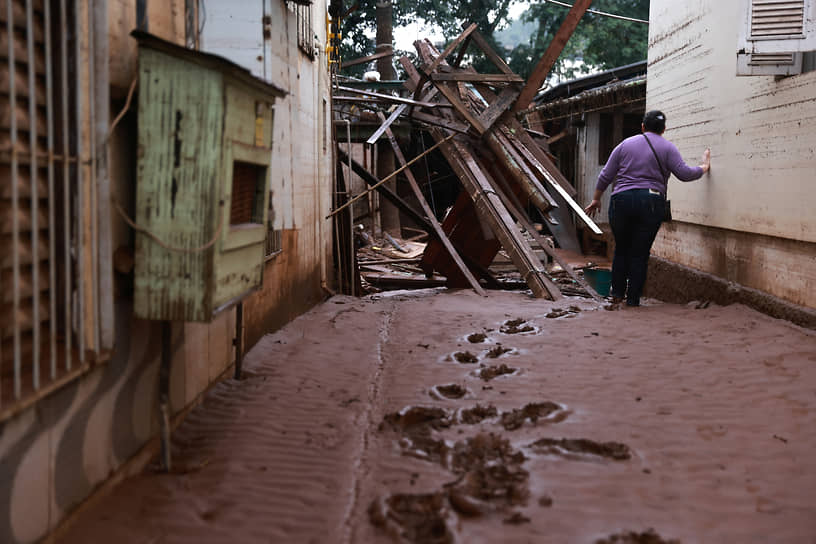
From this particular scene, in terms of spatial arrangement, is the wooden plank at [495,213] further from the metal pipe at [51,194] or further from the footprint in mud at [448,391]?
the metal pipe at [51,194]

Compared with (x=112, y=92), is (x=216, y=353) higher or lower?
lower

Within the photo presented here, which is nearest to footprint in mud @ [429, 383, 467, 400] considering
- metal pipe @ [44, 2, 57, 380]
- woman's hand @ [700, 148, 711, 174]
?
metal pipe @ [44, 2, 57, 380]

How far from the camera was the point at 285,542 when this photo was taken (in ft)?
8.86

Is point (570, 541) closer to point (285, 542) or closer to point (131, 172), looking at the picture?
point (285, 542)

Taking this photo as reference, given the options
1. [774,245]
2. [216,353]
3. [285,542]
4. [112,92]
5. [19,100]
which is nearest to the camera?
[19,100]

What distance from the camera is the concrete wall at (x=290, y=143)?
182 inches

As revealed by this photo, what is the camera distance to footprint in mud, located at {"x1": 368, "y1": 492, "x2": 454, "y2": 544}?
2.68m

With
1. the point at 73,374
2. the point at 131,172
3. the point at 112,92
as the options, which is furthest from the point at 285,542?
the point at 112,92

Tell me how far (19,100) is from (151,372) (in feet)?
4.55

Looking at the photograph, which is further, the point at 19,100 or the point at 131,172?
the point at 131,172

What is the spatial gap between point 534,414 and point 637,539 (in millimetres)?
1433

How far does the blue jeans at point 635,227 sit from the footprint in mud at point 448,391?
3427 mm

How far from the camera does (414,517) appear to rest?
2822mm

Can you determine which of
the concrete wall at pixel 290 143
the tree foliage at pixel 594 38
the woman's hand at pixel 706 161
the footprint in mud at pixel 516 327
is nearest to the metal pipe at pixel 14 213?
the concrete wall at pixel 290 143
